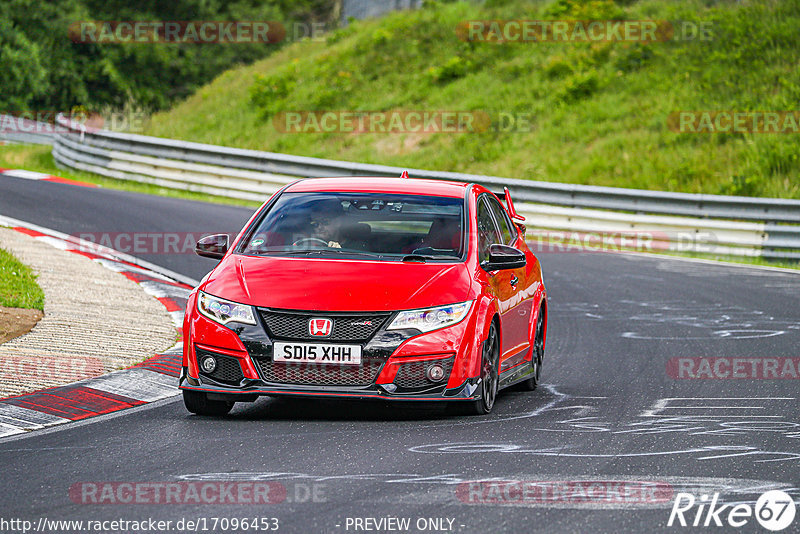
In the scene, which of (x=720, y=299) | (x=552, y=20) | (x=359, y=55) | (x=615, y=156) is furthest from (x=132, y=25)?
(x=720, y=299)

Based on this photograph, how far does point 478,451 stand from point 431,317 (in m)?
1.12

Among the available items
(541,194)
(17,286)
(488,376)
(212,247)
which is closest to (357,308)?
(488,376)

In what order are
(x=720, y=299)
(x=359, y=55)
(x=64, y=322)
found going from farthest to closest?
(x=359, y=55) → (x=720, y=299) → (x=64, y=322)

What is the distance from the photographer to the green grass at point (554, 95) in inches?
1054

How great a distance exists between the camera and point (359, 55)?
3881 centimetres

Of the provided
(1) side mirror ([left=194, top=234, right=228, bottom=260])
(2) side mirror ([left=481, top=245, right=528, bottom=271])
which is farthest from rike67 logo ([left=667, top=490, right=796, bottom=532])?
(1) side mirror ([left=194, top=234, right=228, bottom=260])

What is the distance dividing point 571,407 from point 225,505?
12.0 feet

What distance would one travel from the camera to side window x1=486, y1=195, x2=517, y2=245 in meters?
9.56

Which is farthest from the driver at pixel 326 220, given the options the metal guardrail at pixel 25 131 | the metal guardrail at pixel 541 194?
the metal guardrail at pixel 25 131

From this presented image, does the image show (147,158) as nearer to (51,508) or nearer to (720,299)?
(720,299)

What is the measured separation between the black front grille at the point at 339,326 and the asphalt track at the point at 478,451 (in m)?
0.56

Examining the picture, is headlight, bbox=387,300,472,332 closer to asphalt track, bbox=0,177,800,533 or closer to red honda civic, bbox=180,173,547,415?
red honda civic, bbox=180,173,547,415

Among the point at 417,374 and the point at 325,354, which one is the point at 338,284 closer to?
the point at 325,354

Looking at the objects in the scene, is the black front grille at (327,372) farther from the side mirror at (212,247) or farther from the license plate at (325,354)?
the side mirror at (212,247)
